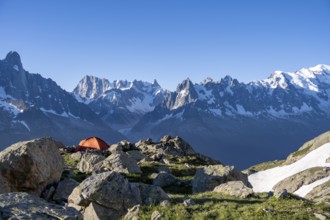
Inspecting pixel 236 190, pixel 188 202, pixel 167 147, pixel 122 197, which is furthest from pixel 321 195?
pixel 167 147

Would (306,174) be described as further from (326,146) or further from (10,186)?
(10,186)

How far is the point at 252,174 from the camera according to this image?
7975 cm

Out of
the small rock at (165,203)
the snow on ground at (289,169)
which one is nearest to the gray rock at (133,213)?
the small rock at (165,203)

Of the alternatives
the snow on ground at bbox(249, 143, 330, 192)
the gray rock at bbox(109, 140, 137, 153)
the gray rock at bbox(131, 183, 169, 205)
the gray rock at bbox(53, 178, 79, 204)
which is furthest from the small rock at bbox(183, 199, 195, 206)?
the snow on ground at bbox(249, 143, 330, 192)

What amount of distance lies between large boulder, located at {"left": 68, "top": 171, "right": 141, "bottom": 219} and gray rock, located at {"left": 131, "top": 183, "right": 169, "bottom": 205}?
386 millimetres

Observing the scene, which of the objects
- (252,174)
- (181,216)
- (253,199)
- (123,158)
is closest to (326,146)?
(252,174)

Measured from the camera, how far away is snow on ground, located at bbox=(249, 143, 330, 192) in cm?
6682

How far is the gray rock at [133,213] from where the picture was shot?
2080 centimetres

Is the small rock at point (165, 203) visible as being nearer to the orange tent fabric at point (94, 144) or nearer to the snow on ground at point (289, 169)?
the snow on ground at point (289, 169)

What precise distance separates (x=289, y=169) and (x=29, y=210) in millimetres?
63425

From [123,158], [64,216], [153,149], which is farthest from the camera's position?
[153,149]

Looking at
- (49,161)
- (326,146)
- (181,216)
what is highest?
(326,146)

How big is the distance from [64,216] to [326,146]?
65.7 metres

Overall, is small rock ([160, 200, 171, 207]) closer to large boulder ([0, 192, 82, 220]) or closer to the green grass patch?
the green grass patch
